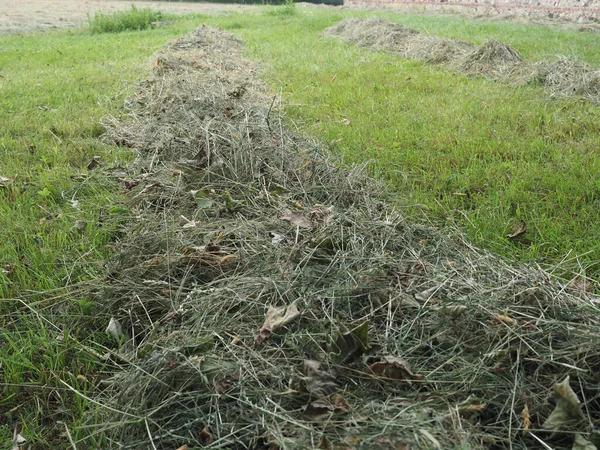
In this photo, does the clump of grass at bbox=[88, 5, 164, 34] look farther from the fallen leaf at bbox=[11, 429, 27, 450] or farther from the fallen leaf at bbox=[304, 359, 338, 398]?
the fallen leaf at bbox=[304, 359, 338, 398]

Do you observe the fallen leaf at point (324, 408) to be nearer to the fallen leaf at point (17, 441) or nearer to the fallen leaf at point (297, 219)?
the fallen leaf at point (17, 441)

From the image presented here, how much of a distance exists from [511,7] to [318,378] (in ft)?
52.9

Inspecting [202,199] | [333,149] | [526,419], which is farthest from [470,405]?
[333,149]

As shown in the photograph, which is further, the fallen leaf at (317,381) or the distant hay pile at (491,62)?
the distant hay pile at (491,62)

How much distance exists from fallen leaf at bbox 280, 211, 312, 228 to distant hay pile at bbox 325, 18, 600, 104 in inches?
152

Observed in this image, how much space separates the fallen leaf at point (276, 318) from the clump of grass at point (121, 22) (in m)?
12.7

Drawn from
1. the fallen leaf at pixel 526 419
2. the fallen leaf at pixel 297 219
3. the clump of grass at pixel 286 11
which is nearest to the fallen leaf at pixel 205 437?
the fallen leaf at pixel 526 419

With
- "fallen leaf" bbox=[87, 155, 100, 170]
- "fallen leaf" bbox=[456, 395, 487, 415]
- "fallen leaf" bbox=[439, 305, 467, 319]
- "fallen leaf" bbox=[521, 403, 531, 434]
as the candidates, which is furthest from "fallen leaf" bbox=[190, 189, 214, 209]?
"fallen leaf" bbox=[521, 403, 531, 434]

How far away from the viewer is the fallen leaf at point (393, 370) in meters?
1.51

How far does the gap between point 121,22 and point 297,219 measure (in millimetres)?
12479

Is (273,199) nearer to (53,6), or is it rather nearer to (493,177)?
(493,177)

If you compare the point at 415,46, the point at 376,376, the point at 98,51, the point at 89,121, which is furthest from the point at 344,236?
the point at 98,51

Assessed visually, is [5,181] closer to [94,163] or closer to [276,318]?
[94,163]

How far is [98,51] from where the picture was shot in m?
9.01
